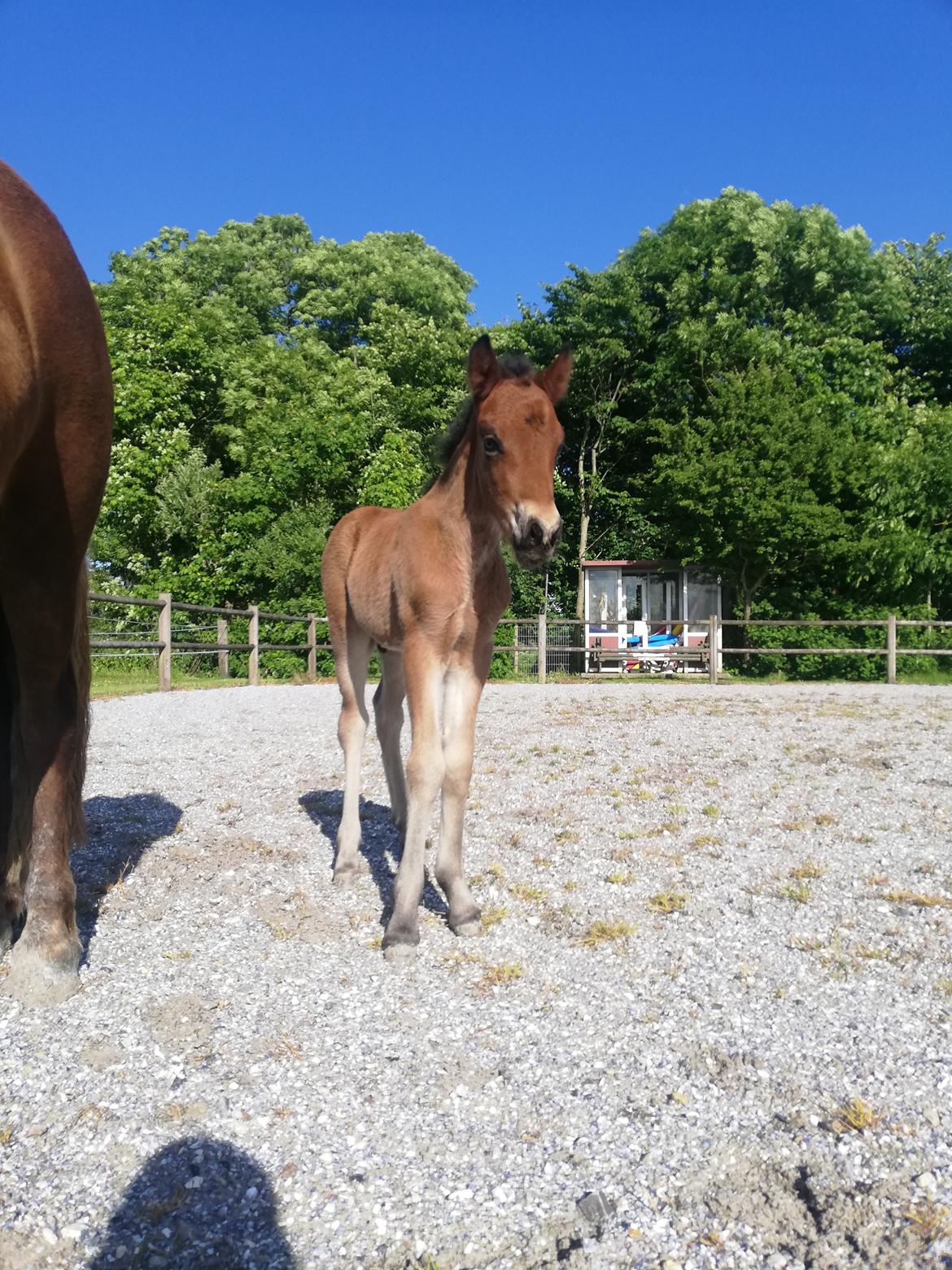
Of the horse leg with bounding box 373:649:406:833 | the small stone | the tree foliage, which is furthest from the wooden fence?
the small stone

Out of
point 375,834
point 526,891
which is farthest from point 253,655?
point 526,891

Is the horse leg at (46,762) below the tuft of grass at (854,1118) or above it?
above

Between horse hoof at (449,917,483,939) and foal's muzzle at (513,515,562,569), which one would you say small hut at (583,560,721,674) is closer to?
horse hoof at (449,917,483,939)

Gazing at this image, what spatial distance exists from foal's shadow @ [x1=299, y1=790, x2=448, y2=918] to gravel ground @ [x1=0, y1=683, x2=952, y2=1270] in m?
0.04

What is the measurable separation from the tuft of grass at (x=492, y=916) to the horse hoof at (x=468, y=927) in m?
0.07

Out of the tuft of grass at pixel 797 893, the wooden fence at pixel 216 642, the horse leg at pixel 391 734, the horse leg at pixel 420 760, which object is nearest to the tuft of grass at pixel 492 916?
the horse leg at pixel 420 760

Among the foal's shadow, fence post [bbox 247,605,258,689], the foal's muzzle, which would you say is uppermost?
the foal's muzzle

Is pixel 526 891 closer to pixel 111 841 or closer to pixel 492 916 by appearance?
pixel 492 916

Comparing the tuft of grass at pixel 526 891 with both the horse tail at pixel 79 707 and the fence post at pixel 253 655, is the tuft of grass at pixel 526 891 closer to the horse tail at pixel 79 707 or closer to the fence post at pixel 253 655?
the horse tail at pixel 79 707

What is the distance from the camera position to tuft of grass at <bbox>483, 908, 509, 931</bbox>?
3.45m

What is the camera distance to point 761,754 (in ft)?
25.3

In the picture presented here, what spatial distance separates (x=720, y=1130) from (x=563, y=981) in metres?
0.94

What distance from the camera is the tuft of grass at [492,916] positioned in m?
3.45

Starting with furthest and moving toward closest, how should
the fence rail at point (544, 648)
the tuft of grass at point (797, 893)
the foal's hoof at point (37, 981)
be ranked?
the fence rail at point (544, 648)
the tuft of grass at point (797, 893)
the foal's hoof at point (37, 981)
